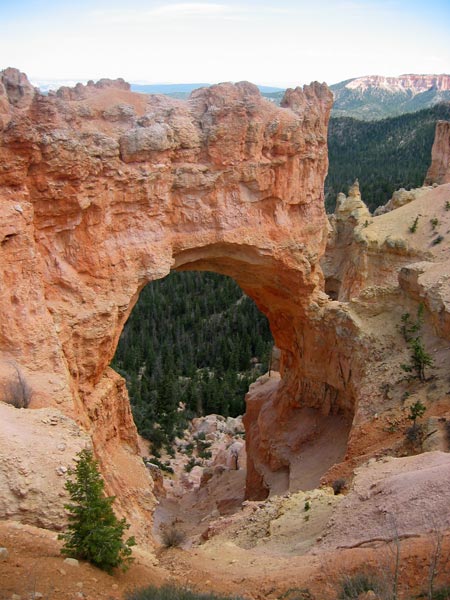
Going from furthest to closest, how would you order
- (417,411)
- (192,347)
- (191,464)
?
(192,347), (191,464), (417,411)

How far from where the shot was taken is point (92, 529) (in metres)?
7.78

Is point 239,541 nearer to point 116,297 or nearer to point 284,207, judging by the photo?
point 116,297

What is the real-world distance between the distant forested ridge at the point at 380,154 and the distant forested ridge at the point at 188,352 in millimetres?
19743

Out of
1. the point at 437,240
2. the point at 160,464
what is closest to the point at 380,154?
the point at 437,240

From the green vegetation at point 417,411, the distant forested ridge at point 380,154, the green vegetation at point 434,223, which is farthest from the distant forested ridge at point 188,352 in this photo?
the distant forested ridge at point 380,154

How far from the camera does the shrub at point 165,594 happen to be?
709 cm

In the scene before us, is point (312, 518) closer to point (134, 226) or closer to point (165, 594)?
point (165, 594)

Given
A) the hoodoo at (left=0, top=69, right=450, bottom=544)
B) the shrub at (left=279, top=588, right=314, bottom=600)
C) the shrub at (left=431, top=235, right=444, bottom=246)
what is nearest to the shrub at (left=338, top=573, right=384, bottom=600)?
the shrub at (left=279, top=588, right=314, bottom=600)

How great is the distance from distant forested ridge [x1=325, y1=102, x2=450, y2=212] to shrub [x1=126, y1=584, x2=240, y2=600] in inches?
2166

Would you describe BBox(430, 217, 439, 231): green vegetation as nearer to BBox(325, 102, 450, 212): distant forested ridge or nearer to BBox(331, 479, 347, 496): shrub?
BBox(331, 479, 347, 496): shrub

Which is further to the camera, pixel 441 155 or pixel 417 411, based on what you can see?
pixel 441 155

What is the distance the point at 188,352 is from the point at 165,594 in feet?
121

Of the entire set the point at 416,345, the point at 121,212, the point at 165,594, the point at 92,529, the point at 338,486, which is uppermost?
the point at 121,212

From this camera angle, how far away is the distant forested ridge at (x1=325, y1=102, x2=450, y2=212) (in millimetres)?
66750
